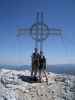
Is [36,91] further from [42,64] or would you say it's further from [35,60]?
[35,60]

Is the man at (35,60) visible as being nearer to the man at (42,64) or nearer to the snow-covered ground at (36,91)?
the man at (42,64)

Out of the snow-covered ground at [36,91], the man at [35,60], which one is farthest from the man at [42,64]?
the snow-covered ground at [36,91]

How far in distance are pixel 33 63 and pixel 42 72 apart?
2.02ft

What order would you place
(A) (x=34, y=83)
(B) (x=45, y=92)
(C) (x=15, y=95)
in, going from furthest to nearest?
(A) (x=34, y=83)
(B) (x=45, y=92)
(C) (x=15, y=95)

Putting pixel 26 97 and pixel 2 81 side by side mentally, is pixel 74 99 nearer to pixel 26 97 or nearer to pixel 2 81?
pixel 26 97

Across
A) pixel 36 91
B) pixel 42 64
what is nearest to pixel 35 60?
pixel 42 64

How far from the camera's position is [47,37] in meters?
10.9

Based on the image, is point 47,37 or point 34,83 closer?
point 34,83

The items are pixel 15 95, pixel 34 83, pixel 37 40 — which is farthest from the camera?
pixel 37 40

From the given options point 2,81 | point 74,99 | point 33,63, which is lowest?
point 74,99

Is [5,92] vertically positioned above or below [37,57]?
below

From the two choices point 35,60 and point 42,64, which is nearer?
point 42,64

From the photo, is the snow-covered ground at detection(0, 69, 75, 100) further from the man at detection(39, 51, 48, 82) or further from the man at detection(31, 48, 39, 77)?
the man at detection(31, 48, 39, 77)

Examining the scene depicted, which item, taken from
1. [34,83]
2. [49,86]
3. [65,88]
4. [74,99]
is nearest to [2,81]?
[34,83]
